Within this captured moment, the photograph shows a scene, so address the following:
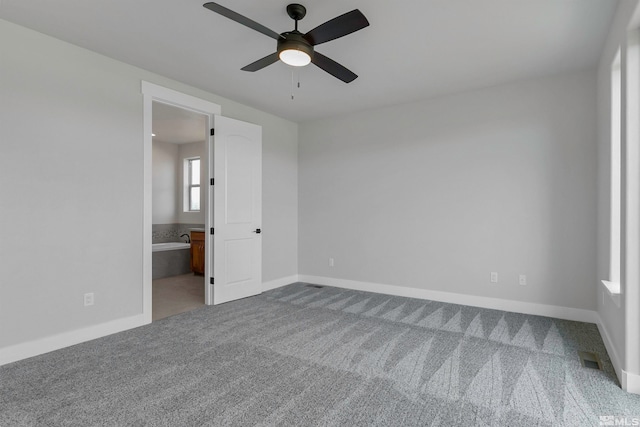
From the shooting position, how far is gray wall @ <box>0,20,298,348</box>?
2.68m

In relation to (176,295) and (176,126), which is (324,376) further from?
(176,126)

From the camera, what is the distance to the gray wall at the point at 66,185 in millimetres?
2680

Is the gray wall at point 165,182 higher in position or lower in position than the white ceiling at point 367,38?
lower

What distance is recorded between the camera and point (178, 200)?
7816mm

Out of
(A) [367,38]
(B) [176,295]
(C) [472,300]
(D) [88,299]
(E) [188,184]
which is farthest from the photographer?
(E) [188,184]

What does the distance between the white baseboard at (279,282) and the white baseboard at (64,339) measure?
72.5 inches

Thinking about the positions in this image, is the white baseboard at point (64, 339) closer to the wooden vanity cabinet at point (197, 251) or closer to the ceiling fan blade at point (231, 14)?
the wooden vanity cabinet at point (197, 251)

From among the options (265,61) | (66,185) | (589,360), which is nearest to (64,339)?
(66,185)

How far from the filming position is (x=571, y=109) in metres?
3.61

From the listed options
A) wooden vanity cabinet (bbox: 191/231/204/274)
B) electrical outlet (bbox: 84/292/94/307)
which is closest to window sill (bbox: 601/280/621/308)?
electrical outlet (bbox: 84/292/94/307)

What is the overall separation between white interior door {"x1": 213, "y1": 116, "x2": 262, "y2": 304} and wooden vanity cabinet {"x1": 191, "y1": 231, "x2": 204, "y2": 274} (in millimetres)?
1905

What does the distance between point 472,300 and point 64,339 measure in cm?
431

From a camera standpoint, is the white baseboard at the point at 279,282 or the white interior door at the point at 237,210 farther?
the white baseboard at the point at 279,282

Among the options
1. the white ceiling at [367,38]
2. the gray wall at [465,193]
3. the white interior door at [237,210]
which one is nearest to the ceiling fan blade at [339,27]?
the white ceiling at [367,38]
